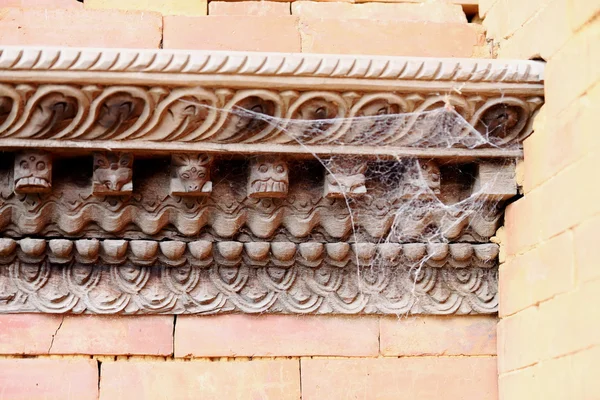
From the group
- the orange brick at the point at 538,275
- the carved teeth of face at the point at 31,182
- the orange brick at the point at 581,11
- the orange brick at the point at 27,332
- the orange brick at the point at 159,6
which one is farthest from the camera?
the orange brick at the point at 159,6

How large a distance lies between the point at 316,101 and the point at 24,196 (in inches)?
42.1

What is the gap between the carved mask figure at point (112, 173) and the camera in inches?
126

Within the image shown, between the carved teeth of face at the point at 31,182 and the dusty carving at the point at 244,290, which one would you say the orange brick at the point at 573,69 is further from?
the carved teeth of face at the point at 31,182

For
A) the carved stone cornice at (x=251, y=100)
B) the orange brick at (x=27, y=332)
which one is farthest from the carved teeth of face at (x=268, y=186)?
the orange brick at (x=27, y=332)

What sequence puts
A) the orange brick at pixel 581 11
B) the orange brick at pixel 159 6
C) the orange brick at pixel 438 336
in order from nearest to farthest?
the orange brick at pixel 581 11, the orange brick at pixel 438 336, the orange brick at pixel 159 6

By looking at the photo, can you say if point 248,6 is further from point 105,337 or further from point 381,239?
point 105,337

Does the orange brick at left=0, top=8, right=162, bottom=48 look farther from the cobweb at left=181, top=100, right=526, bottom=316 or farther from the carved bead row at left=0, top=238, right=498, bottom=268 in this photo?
the carved bead row at left=0, top=238, right=498, bottom=268

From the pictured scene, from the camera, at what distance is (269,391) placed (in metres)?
3.30

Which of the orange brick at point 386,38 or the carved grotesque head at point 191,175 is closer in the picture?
the carved grotesque head at point 191,175

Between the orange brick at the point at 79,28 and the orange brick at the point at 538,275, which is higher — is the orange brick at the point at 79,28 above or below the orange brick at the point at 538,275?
above

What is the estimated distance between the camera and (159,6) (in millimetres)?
3568

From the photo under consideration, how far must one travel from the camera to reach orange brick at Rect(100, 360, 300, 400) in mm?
3258

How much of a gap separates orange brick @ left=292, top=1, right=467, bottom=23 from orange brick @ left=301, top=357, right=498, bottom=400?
4.35 feet

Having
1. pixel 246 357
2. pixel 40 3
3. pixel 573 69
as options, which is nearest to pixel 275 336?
pixel 246 357
